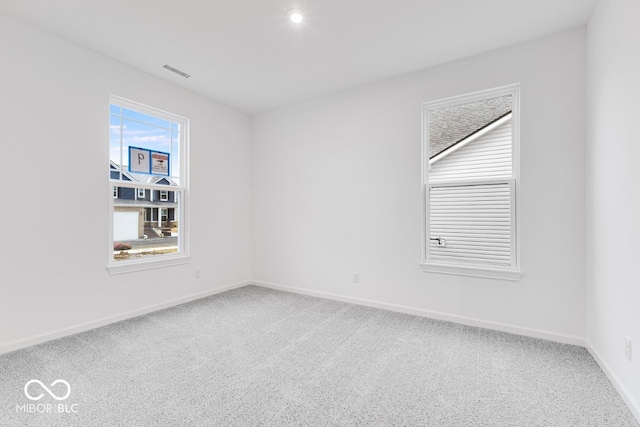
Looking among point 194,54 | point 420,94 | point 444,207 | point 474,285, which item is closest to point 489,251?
point 474,285

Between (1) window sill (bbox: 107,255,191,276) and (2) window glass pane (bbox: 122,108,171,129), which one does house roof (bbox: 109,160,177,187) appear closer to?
(2) window glass pane (bbox: 122,108,171,129)

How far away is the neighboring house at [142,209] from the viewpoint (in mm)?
3266

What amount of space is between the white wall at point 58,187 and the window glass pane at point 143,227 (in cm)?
20

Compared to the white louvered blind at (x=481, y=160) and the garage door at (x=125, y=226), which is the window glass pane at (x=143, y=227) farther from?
the white louvered blind at (x=481, y=160)

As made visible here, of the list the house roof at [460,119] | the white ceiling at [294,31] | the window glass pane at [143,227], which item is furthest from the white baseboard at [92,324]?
the house roof at [460,119]

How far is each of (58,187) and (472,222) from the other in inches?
157

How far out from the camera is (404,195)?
11.3 ft

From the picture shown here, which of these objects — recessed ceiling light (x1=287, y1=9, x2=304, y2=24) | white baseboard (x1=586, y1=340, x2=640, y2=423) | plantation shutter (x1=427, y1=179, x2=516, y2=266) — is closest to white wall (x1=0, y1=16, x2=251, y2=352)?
recessed ceiling light (x1=287, y1=9, x2=304, y2=24)

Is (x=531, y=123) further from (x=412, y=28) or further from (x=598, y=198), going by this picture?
(x=412, y=28)

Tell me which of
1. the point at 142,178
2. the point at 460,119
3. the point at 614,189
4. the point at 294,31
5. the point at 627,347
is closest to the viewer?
A: the point at 627,347

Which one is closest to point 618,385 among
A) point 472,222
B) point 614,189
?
point 614,189

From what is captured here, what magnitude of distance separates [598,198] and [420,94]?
190 cm

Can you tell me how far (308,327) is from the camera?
302 cm

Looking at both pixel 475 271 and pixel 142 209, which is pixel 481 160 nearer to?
pixel 475 271
